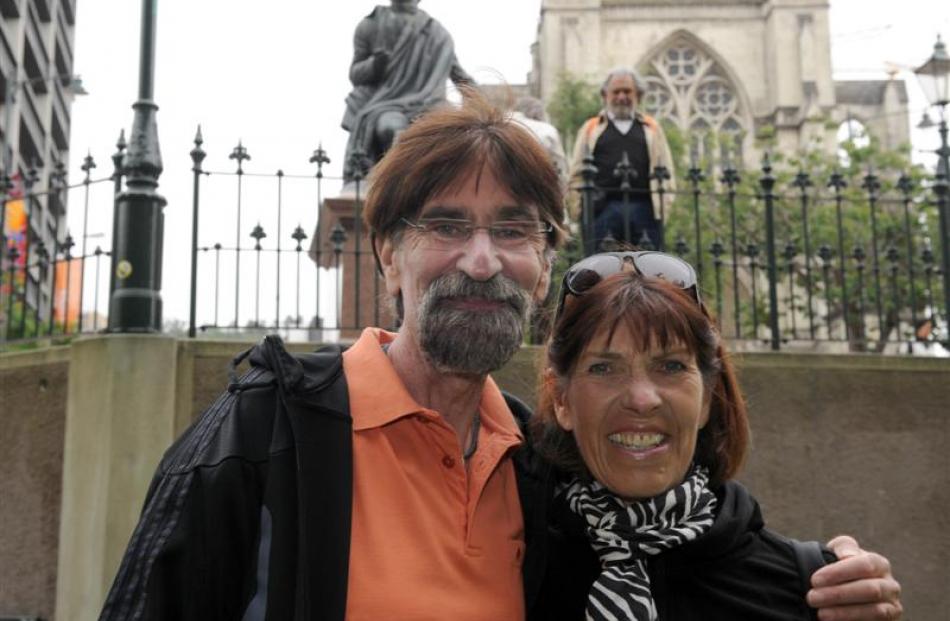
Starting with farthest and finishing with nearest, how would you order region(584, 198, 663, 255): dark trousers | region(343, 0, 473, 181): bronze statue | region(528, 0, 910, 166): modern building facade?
1. region(528, 0, 910, 166): modern building facade
2. region(343, 0, 473, 181): bronze statue
3. region(584, 198, 663, 255): dark trousers

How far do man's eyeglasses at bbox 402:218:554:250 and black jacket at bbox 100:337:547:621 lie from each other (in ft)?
1.61

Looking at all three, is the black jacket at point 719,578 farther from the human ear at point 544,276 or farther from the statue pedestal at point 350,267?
the statue pedestal at point 350,267

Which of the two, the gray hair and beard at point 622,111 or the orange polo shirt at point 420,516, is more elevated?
the gray hair and beard at point 622,111

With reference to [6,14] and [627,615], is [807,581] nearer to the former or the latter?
[627,615]

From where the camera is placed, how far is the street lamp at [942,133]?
6773 millimetres

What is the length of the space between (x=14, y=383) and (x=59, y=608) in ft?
4.44

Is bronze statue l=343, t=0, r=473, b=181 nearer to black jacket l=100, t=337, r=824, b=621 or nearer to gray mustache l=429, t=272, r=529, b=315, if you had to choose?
gray mustache l=429, t=272, r=529, b=315

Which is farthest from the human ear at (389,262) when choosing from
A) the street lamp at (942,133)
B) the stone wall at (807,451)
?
the street lamp at (942,133)

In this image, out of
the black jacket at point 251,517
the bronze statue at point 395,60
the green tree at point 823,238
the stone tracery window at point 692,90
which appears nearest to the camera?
the black jacket at point 251,517

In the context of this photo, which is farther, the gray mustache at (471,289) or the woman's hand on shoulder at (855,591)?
the gray mustache at (471,289)

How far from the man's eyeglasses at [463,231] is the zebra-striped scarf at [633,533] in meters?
0.62

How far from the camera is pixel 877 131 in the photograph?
50.4m

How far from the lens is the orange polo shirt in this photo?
1915mm

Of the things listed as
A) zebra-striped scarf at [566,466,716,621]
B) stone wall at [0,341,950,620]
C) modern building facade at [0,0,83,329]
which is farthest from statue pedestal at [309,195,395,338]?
modern building facade at [0,0,83,329]
